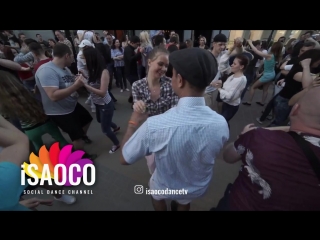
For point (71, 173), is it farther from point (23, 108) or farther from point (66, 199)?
point (23, 108)

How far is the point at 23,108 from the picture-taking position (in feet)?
5.35

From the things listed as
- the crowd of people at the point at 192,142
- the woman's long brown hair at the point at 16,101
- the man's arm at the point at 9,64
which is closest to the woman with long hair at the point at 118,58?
the man's arm at the point at 9,64

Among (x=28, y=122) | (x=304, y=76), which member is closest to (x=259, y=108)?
(x=304, y=76)

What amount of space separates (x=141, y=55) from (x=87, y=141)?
238cm

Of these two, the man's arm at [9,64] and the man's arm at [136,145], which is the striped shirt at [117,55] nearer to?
the man's arm at [9,64]

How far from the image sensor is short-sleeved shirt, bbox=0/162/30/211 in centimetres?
71

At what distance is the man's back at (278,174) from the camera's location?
781mm

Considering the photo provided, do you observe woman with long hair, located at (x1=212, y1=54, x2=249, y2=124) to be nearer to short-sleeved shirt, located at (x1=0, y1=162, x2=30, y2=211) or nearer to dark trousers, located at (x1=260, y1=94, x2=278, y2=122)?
dark trousers, located at (x1=260, y1=94, x2=278, y2=122)

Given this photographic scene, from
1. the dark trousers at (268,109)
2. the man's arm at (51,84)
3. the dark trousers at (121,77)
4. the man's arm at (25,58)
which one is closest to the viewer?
the man's arm at (51,84)

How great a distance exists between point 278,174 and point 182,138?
50 centimetres

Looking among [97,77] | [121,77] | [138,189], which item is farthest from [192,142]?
[121,77]

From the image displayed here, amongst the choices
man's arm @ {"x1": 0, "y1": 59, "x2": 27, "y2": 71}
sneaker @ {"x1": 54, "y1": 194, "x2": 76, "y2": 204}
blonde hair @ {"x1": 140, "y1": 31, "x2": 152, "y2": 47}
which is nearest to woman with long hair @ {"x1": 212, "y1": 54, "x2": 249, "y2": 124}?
sneaker @ {"x1": 54, "y1": 194, "x2": 76, "y2": 204}

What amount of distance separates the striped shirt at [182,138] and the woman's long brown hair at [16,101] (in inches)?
53.3
